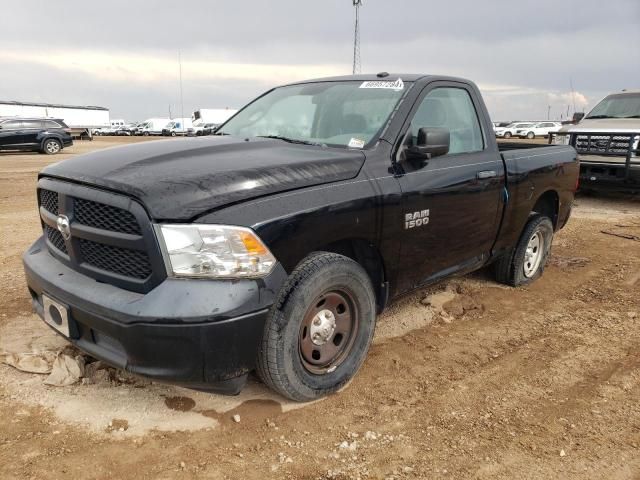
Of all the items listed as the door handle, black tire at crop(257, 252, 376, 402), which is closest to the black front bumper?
black tire at crop(257, 252, 376, 402)

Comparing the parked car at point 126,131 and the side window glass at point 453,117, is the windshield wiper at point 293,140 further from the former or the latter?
the parked car at point 126,131

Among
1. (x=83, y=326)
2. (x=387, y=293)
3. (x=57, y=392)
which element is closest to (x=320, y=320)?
(x=387, y=293)

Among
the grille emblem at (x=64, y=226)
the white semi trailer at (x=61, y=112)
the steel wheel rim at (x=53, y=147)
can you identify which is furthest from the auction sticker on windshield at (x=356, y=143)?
the white semi trailer at (x=61, y=112)

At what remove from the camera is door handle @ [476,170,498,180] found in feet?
12.4

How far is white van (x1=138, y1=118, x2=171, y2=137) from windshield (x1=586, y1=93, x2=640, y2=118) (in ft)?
174

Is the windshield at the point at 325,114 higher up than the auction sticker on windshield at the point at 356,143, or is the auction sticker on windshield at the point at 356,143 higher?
the windshield at the point at 325,114

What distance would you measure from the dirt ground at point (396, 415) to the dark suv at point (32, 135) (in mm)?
19101

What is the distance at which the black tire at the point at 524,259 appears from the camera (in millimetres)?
4703

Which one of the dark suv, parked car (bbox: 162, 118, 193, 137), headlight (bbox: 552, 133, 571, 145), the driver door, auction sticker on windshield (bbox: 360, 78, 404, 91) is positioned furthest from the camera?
parked car (bbox: 162, 118, 193, 137)

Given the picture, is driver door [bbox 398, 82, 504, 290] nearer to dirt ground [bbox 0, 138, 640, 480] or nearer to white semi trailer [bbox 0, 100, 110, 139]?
dirt ground [bbox 0, 138, 640, 480]

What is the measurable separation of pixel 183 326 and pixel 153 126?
60791mm

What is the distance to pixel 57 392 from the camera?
2930mm

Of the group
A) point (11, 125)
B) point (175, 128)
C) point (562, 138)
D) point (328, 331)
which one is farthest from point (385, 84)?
point (175, 128)

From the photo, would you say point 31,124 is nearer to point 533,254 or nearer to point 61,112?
point 533,254
